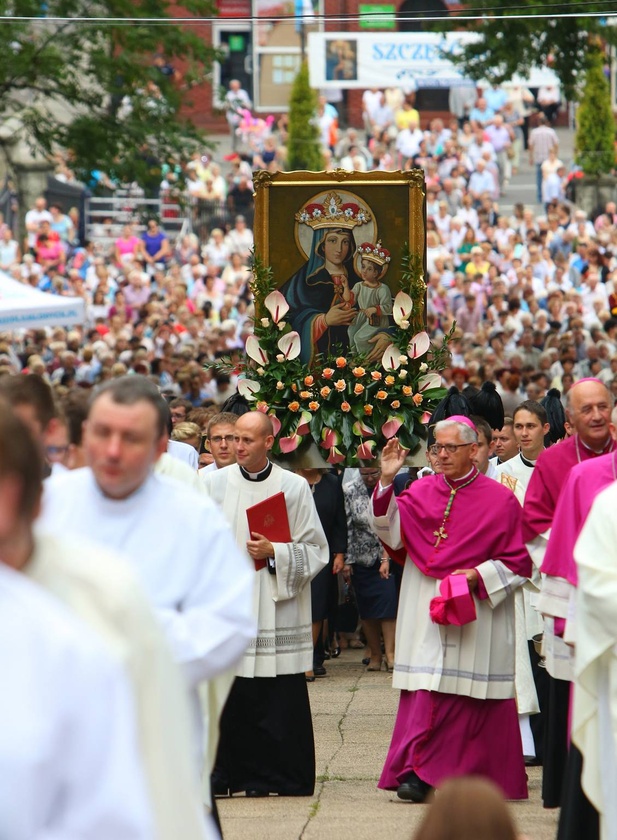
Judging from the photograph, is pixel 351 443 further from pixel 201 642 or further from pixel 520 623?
pixel 201 642

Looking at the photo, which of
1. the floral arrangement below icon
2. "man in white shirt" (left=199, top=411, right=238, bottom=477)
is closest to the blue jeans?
the floral arrangement below icon

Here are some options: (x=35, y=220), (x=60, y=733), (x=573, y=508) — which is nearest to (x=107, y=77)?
(x=35, y=220)

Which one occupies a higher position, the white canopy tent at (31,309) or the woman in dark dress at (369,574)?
the white canopy tent at (31,309)

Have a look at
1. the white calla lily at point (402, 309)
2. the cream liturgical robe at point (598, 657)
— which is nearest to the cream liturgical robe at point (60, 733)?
the cream liturgical robe at point (598, 657)

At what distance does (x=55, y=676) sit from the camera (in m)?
2.59

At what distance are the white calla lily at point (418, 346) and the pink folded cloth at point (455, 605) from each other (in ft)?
8.76

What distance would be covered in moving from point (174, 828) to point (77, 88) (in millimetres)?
18174

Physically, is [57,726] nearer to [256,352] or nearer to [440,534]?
[440,534]

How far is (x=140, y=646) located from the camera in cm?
290

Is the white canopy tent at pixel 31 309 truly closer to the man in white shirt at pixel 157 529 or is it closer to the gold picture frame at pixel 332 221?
the gold picture frame at pixel 332 221

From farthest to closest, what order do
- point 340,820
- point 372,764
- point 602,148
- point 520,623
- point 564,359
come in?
point 602,148 → point 564,359 → point 520,623 → point 372,764 → point 340,820

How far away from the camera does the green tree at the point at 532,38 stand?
20.6 meters

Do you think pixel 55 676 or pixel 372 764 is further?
pixel 372 764

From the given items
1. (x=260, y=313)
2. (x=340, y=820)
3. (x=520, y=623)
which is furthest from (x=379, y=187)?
(x=340, y=820)
